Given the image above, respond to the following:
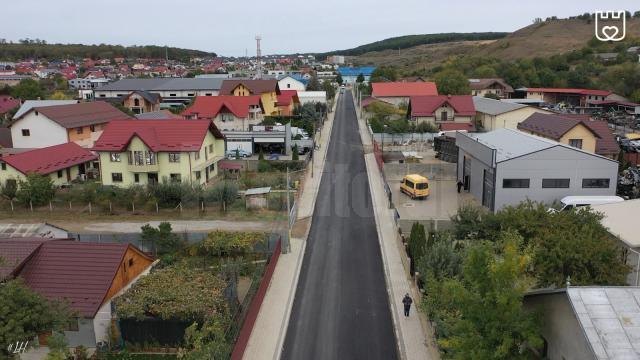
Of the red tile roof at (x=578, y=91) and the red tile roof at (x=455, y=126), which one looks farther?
the red tile roof at (x=578, y=91)

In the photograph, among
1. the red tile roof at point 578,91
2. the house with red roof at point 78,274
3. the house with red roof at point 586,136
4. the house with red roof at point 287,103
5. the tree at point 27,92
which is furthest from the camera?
the tree at point 27,92

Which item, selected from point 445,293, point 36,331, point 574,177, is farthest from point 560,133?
point 36,331

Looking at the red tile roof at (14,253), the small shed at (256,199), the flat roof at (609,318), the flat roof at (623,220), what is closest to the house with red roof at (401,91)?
→ the small shed at (256,199)

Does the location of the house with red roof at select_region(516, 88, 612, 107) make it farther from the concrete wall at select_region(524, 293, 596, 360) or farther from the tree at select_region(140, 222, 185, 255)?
the concrete wall at select_region(524, 293, 596, 360)

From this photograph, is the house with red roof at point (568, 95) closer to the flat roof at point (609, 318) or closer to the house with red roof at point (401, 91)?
the house with red roof at point (401, 91)

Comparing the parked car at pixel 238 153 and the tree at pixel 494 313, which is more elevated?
the tree at pixel 494 313

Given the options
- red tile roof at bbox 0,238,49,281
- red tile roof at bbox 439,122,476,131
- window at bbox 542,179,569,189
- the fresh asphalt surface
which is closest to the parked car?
the fresh asphalt surface
